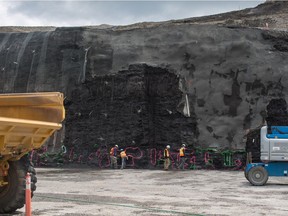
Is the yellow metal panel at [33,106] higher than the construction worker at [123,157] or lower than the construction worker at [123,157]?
higher

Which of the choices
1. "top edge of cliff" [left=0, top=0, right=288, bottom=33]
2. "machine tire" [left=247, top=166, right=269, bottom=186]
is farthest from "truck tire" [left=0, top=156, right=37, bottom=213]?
"top edge of cliff" [left=0, top=0, right=288, bottom=33]

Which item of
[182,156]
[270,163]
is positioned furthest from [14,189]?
[182,156]

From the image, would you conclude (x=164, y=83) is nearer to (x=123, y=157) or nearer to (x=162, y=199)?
(x=123, y=157)

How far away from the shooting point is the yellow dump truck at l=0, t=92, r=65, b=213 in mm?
9383

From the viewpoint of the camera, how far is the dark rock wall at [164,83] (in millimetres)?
26906

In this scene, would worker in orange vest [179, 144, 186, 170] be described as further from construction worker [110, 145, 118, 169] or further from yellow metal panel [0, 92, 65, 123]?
yellow metal panel [0, 92, 65, 123]

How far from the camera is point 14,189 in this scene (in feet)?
32.4

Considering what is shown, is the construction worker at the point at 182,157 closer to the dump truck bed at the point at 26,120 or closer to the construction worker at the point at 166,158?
the construction worker at the point at 166,158

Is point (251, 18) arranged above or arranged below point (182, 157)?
above

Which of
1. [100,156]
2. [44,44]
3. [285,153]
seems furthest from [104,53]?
[285,153]

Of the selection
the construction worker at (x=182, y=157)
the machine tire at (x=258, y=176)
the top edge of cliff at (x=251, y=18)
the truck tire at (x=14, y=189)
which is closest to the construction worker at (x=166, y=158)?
the construction worker at (x=182, y=157)

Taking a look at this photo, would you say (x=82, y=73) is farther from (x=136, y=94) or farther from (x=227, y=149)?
(x=227, y=149)

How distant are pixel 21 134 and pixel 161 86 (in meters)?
19.2

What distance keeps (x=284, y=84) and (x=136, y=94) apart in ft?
26.6
